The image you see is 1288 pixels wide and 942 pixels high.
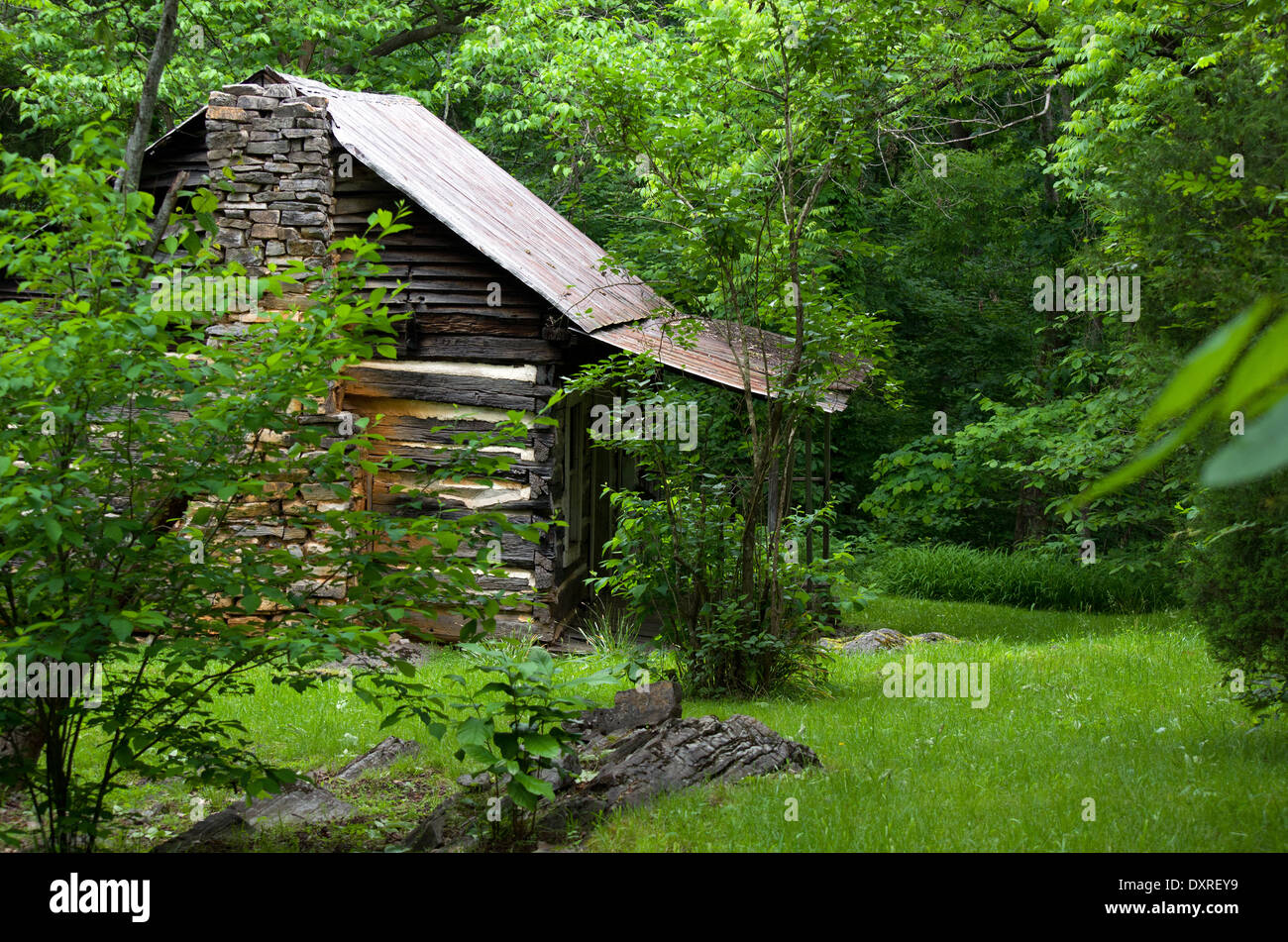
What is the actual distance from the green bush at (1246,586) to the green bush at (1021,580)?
30.3ft

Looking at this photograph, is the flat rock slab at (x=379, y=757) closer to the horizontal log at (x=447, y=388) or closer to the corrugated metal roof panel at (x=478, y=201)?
the corrugated metal roof panel at (x=478, y=201)

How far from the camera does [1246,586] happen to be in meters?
5.80

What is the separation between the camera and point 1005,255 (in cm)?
2033

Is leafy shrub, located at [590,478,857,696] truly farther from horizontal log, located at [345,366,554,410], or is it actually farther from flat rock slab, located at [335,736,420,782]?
horizontal log, located at [345,366,554,410]

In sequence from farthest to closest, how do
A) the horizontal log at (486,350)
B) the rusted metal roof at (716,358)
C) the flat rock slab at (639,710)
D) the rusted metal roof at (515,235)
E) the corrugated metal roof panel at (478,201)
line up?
1. the horizontal log at (486,350)
2. the corrugated metal roof panel at (478,201)
3. the rusted metal roof at (515,235)
4. the rusted metal roof at (716,358)
5. the flat rock slab at (639,710)

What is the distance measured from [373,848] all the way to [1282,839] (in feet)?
12.9

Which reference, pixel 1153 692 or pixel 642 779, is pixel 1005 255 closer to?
pixel 1153 692

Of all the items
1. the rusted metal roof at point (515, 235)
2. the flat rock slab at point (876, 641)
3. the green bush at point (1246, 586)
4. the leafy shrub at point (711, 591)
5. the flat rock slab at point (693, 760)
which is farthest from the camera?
the flat rock slab at point (876, 641)

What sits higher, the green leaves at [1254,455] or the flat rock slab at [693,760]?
the green leaves at [1254,455]

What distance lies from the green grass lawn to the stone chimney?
464 centimetres

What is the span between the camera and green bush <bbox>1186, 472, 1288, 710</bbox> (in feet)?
18.5

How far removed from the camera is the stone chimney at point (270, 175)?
35.6 feet

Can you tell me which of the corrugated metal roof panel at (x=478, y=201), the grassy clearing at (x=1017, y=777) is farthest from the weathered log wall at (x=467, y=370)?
the grassy clearing at (x=1017, y=777)

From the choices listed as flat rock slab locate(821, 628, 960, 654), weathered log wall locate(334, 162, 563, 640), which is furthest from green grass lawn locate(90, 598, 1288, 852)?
weathered log wall locate(334, 162, 563, 640)
